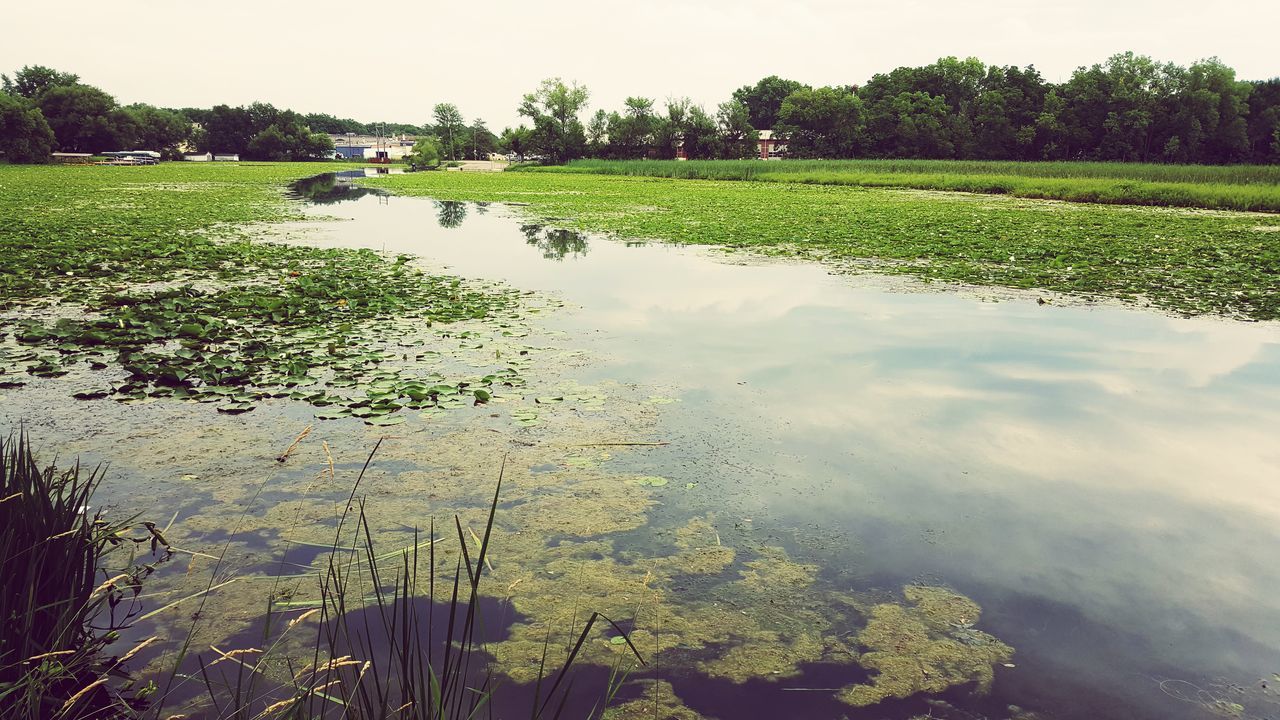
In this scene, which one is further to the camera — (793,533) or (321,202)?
(321,202)

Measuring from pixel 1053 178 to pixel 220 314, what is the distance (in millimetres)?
35651

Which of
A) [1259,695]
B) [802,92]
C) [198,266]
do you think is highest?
[802,92]

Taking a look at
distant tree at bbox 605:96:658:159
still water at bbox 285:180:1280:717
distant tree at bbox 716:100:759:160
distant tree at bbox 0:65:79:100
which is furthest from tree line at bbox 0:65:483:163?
still water at bbox 285:180:1280:717

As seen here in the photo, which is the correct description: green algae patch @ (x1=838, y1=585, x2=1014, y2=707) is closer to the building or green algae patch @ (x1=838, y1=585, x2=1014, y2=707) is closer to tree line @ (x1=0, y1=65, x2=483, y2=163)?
tree line @ (x1=0, y1=65, x2=483, y2=163)

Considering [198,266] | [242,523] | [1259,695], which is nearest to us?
[1259,695]

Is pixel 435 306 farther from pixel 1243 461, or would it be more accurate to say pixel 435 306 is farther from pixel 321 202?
pixel 321 202

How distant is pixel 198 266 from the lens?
10.2 m

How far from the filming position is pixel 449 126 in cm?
8531

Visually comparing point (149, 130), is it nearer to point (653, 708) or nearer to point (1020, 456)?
point (1020, 456)

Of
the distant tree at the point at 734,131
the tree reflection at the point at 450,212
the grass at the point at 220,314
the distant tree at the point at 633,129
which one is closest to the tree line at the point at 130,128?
the distant tree at the point at 633,129

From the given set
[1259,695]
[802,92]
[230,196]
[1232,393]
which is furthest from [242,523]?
[802,92]

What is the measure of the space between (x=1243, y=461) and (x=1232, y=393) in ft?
5.14

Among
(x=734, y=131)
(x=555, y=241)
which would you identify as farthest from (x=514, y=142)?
(x=555, y=241)

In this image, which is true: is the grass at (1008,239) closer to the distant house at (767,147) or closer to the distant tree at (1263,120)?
the distant tree at (1263,120)
